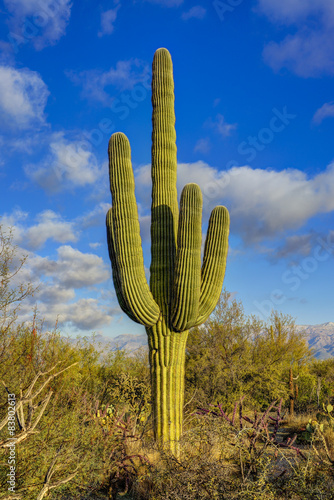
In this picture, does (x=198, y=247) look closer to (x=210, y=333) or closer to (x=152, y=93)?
(x=152, y=93)

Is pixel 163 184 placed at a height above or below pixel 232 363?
above

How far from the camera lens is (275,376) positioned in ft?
45.1

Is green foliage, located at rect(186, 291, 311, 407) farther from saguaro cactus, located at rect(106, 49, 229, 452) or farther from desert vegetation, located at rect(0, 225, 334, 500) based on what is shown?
saguaro cactus, located at rect(106, 49, 229, 452)

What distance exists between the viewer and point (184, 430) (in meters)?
8.26

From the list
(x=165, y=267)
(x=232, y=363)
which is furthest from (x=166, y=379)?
(x=232, y=363)

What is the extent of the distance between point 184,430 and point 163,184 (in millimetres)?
5263

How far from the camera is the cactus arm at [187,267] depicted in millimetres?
Answer: 6465

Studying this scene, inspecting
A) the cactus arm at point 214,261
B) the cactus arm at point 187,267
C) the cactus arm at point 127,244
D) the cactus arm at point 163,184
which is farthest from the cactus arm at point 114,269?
the cactus arm at point 214,261

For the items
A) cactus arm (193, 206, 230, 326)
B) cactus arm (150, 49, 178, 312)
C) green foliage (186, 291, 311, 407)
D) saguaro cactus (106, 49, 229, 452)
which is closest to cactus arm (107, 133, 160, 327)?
saguaro cactus (106, 49, 229, 452)

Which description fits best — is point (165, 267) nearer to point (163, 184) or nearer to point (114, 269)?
point (114, 269)

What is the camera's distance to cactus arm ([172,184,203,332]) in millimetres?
6465

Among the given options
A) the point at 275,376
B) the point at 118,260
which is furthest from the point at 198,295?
the point at 275,376

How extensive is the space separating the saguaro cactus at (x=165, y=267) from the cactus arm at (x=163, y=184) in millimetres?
18

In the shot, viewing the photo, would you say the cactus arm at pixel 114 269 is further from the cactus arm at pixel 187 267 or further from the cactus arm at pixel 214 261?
the cactus arm at pixel 214 261
